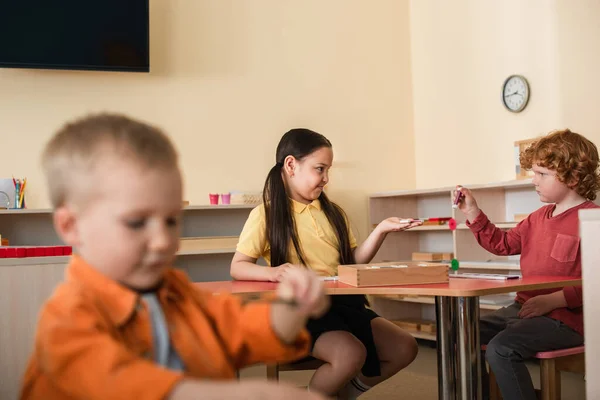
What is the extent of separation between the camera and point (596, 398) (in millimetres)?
1558

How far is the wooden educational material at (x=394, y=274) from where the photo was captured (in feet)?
6.13

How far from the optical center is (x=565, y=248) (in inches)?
95.2

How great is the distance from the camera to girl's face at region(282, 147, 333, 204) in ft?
7.88

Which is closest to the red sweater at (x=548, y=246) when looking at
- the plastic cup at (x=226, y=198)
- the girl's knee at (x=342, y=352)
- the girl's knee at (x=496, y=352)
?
the girl's knee at (x=496, y=352)

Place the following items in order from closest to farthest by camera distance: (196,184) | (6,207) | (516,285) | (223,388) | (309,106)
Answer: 1. (223,388)
2. (516,285)
3. (6,207)
4. (196,184)
5. (309,106)

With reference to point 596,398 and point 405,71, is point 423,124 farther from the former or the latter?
point 596,398

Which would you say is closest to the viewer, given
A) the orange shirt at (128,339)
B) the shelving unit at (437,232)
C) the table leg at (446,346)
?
the orange shirt at (128,339)

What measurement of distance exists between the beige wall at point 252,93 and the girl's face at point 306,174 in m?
2.21

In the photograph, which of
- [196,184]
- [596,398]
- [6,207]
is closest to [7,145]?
[6,207]

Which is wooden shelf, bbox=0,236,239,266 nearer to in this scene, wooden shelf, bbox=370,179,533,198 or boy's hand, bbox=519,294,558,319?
wooden shelf, bbox=370,179,533,198

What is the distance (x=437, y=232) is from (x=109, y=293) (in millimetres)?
4304

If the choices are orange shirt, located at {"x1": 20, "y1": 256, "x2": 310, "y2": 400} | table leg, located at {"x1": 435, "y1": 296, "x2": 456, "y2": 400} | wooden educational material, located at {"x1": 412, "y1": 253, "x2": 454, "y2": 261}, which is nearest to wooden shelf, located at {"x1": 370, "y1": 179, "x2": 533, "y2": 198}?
wooden educational material, located at {"x1": 412, "y1": 253, "x2": 454, "y2": 261}

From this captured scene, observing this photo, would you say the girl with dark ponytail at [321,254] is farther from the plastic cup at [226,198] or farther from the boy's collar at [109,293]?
the plastic cup at [226,198]

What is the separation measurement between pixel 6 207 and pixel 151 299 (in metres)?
3.43
